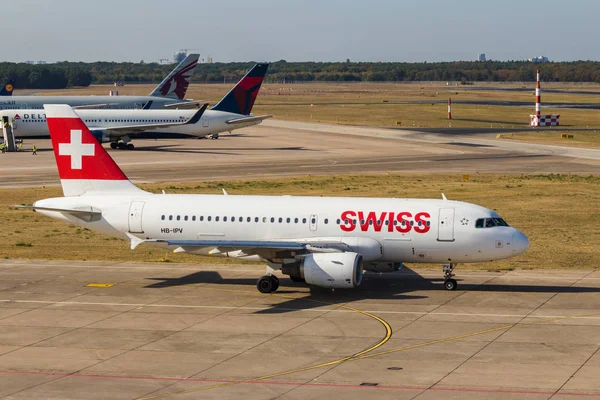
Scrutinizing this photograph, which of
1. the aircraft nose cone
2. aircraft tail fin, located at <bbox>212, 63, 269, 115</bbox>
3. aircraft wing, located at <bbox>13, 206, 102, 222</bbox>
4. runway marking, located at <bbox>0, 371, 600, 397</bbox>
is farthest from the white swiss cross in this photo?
aircraft tail fin, located at <bbox>212, 63, 269, 115</bbox>

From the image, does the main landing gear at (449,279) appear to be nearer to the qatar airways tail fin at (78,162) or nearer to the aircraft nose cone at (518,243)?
the aircraft nose cone at (518,243)

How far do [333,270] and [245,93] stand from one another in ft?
225

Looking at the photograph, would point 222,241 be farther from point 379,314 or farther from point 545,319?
point 545,319

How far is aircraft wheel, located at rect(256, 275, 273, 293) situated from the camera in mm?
38750

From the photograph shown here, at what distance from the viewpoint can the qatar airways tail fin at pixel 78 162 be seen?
41594 mm

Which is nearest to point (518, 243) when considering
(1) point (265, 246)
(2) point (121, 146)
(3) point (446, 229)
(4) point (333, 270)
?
(3) point (446, 229)

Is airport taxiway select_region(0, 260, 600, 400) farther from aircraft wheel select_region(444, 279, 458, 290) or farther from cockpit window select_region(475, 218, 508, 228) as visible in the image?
cockpit window select_region(475, 218, 508, 228)

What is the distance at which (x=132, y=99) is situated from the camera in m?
130

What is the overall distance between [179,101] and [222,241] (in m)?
101

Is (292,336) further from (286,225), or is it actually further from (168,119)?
(168,119)

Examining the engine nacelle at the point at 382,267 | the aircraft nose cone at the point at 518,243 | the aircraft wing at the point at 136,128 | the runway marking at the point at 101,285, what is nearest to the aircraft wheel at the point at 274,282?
the engine nacelle at the point at 382,267

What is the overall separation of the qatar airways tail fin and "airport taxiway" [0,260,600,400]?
423 centimetres

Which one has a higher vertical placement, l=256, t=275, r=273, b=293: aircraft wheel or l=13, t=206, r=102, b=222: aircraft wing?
l=13, t=206, r=102, b=222: aircraft wing

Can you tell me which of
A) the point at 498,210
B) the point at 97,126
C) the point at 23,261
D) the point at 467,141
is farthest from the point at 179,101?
the point at 23,261
